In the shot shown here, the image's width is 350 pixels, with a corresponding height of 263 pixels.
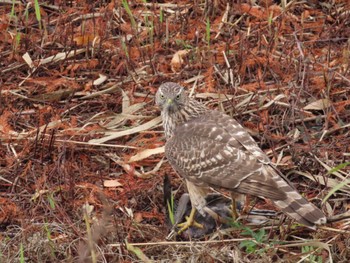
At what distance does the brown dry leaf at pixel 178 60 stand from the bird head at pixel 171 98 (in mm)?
1420

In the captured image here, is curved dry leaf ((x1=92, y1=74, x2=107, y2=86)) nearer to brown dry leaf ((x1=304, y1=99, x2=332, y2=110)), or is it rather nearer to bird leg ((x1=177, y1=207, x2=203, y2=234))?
brown dry leaf ((x1=304, y1=99, x2=332, y2=110))

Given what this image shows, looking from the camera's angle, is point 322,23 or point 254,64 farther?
point 322,23

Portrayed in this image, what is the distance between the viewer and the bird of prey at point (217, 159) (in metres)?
5.88

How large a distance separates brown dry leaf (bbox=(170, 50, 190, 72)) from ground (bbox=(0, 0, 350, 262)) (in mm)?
16

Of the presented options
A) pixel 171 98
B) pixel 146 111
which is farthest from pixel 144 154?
pixel 146 111

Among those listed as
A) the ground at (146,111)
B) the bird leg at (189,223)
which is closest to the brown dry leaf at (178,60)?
the ground at (146,111)

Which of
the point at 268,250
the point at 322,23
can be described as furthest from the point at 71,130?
the point at 322,23

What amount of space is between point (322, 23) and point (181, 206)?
9.76 feet

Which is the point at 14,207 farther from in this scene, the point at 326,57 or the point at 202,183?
the point at 326,57

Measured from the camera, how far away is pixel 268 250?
19.5 feet

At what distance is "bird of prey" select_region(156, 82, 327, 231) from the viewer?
231 inches

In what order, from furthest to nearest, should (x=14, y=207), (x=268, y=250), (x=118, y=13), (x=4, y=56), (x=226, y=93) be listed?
(x=118, y=13) → (x=4, y=56) → (x=226, y=93) → (x=14, y=207) → (x=268, y=250)

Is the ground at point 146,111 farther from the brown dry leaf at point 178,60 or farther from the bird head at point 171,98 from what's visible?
the bird head at point 171,98

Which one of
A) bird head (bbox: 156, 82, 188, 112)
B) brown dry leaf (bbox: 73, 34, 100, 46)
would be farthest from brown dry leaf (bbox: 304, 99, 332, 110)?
brown dry leaf (bbox: 73, 34, 100, 46)
